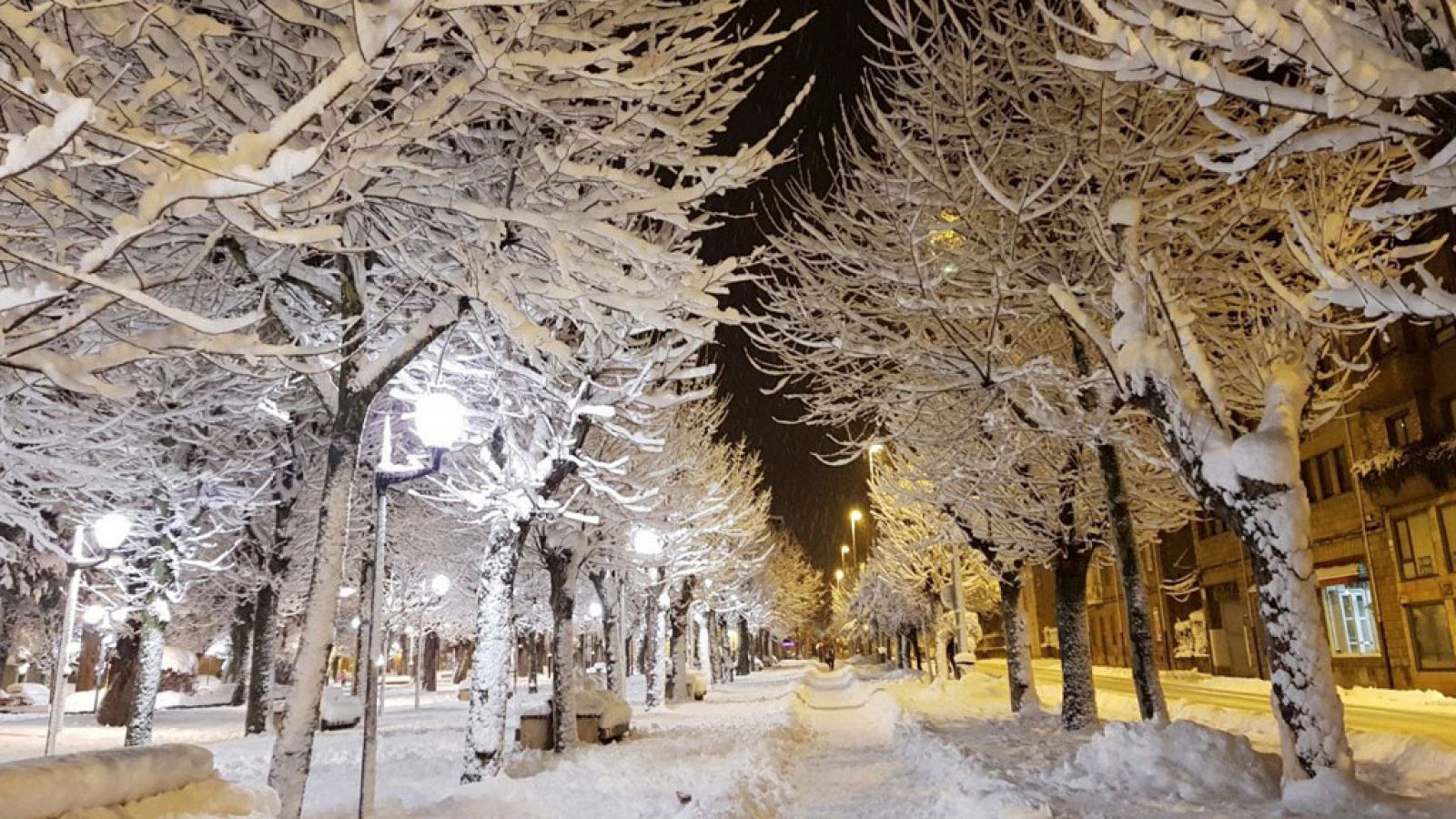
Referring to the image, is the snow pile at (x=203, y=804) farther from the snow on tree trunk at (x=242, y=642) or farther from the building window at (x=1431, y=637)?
the building window at (x=1431, y=637)

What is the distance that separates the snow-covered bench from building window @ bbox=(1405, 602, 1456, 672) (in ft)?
98.5

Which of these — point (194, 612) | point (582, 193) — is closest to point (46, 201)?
point (582, 193)

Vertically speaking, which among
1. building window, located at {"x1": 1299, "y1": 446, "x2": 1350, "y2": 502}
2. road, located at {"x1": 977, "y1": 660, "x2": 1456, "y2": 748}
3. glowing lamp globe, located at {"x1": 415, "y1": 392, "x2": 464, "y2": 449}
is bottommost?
road, located at {"x1": 977, "y1": 660, "x2": 1456, "y2": 748}

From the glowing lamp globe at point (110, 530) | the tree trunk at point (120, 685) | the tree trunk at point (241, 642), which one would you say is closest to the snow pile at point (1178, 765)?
the glowing lamp globe at point (110, 530)

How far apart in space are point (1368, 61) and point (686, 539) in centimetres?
2011

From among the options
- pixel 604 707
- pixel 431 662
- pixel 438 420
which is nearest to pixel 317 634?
pixel 438 420

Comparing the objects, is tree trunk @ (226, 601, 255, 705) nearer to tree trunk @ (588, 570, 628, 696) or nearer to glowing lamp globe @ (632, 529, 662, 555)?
tree trunk @ (588, 570, 628, 696)

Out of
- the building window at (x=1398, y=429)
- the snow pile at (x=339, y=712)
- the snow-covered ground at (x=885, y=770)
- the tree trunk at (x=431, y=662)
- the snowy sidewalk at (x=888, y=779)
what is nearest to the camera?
the snow-covered ground at (x=885, y=770)

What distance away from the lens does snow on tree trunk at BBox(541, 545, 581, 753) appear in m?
15.6

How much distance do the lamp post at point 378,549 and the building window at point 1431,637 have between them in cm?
2824

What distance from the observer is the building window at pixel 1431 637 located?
24.9 m

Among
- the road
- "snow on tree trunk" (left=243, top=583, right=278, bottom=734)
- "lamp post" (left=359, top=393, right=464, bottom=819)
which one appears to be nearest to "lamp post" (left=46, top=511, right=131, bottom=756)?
"lamp post" (left=359, top=393, right=464, bottom=819)

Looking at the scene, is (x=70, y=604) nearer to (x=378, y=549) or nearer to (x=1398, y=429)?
(x=378, y=549)

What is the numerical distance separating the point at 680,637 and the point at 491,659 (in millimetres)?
18642
